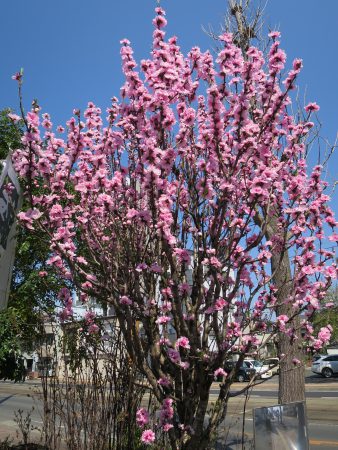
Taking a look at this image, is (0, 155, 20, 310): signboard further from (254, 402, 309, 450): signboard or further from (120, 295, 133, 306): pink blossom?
(254, 402, 309, 450): signboard

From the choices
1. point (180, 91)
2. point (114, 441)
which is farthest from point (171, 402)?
point (180, 91)

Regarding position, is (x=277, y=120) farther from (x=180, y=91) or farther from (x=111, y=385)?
(x=111, y=385)

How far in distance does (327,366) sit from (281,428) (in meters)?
33.4

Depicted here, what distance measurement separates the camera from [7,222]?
422cm

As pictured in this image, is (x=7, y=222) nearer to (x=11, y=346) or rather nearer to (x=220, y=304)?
(x=220, y=304)

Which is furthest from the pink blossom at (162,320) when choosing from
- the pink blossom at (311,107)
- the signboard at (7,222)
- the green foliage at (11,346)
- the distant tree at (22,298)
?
the green foliage at (11,346)

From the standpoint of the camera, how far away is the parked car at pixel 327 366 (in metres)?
33.7

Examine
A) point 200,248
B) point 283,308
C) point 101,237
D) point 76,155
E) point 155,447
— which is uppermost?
point 76,155

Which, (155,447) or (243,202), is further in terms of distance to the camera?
(155,447)

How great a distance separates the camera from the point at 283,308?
5.95 metres

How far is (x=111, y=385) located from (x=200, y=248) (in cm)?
218

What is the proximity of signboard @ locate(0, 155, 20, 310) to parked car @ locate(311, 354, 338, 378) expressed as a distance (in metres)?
34.0

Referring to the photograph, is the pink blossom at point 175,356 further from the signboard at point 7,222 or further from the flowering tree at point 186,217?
the signboard at point 7,222

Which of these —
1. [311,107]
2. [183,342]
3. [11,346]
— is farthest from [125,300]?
[11,346]
